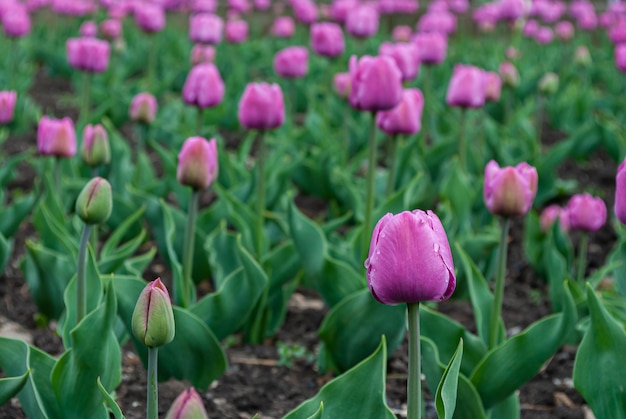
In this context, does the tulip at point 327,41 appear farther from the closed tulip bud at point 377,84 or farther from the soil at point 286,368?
the closed tulip bud at point 377,84

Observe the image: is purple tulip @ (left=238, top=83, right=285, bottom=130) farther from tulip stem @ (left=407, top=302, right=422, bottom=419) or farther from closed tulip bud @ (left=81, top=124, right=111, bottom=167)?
tulip stem @ (left=407, top=302, right=422, bottom=419)

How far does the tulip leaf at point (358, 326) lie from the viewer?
2.13 m

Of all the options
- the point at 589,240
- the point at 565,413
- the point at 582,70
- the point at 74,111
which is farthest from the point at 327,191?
the point at 582,70

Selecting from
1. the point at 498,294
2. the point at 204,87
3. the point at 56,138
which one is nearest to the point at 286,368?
the point at 498,294

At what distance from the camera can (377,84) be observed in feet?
7.73

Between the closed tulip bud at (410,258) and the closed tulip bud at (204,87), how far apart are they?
1784mm

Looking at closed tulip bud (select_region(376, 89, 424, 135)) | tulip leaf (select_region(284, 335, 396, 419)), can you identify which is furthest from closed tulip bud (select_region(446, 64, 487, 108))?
tulip leaf (select_region(284, 335, 396, 419))

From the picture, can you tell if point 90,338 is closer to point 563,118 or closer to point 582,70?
point 563,118

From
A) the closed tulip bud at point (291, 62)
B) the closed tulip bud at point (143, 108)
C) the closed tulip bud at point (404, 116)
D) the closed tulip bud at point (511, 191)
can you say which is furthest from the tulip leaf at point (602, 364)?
the closed tulip bud at point (291, 62)

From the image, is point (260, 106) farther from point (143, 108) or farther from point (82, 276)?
point (143, 108)

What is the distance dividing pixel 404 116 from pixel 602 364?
1.08 meters

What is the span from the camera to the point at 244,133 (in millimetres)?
5211

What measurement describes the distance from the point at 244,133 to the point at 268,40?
3.80 m

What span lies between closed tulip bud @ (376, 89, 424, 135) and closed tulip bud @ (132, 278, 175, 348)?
1.41 metres
